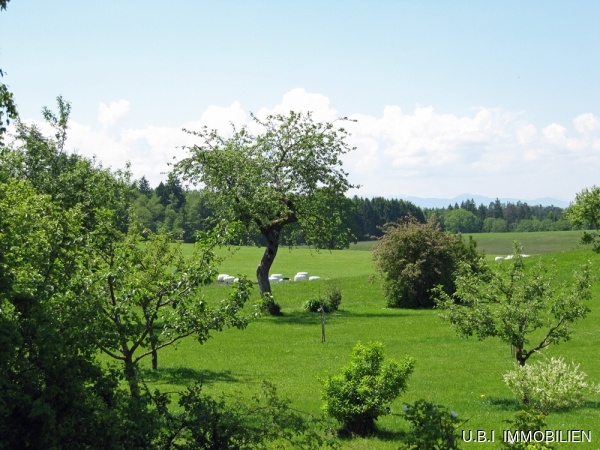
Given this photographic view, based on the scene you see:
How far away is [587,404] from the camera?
17.8 m

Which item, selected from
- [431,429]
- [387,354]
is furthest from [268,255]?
[431,429]

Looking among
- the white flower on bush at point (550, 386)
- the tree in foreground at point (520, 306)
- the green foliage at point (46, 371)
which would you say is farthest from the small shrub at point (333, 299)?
the green foliage at point (46, 371)

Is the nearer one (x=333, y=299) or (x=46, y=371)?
(x=46, y=371)

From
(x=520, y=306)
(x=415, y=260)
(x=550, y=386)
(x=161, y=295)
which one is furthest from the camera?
(x=415, y=260)

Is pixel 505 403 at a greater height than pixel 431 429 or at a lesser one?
lesser

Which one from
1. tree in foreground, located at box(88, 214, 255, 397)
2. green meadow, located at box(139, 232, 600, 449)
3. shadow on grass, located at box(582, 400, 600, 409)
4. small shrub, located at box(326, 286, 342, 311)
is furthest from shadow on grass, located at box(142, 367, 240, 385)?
small shrub, located at box(326, 286, 342, 311)

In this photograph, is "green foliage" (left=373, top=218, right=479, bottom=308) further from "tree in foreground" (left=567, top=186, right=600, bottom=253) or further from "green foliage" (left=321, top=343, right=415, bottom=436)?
"green foliage" (left=321, top=343, right=415, bottom=436)

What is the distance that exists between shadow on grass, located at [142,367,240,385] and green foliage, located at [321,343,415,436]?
6763 millimetres

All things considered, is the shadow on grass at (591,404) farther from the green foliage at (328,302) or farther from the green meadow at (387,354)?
the green foliage at (328,302)

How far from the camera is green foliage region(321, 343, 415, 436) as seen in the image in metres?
14.6

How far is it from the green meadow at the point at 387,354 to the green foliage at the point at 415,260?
196 centimetres

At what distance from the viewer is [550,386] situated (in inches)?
622

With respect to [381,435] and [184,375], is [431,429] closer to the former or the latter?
[381,435]

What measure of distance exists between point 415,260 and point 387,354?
20.0 metres
